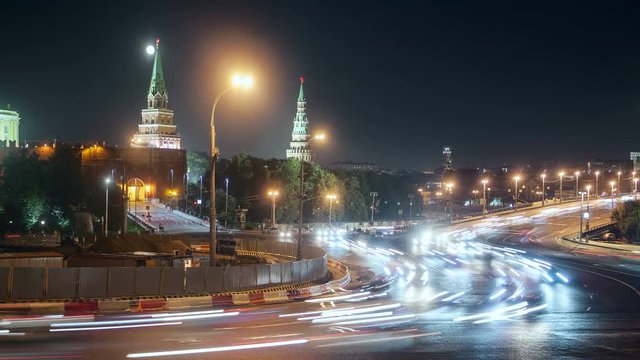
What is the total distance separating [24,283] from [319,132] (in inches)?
684

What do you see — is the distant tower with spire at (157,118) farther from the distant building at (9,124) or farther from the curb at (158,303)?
the curb at (158,303)

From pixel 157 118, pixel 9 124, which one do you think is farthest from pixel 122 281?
pixel 9 124

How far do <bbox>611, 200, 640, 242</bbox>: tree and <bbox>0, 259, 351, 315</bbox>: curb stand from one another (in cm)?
6206

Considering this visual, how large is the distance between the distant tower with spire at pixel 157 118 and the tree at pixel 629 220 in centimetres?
11240

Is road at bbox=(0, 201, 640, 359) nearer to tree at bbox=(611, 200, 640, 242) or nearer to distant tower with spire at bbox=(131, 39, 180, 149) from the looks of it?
tree at bbox=(611, 200, 640, 242)

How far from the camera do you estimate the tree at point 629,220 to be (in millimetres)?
80562

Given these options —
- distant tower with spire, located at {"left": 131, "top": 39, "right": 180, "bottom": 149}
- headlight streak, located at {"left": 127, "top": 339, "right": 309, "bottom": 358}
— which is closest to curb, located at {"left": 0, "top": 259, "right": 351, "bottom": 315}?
headlight streak, located at {"left": 127, "top": 339, "right": 309, "bottom": 358}

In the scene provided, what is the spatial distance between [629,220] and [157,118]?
117998 mm

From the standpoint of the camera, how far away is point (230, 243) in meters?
46.4

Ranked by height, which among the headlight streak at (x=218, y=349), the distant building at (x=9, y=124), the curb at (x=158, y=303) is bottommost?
the curb at (x=158, y=303)

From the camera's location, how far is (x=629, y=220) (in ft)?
265

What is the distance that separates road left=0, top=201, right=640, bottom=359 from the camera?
657 inches

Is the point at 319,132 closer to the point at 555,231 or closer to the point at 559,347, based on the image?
the point at 559,347

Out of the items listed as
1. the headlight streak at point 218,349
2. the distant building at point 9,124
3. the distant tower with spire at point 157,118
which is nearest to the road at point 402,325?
the headlight streak at point 218,349
